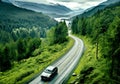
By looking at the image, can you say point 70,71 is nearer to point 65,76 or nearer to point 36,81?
point 65,76

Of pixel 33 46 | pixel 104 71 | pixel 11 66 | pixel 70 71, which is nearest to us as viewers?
pixel 104 71

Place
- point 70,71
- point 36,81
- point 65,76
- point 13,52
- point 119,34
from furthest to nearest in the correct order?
point 13,52, point 70,71, point 65,76, point 36,81, point 119,34

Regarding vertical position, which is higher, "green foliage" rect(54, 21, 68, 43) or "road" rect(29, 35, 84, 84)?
"green foliage" rect(54, 21, 68, 43)

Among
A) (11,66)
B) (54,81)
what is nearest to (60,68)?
(54,81)

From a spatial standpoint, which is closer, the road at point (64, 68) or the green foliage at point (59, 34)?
the road at point (64, 68)

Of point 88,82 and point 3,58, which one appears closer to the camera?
point 88,82

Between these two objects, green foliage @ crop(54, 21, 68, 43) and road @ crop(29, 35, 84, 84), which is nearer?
road @ crop(29, 35, 84, 84)

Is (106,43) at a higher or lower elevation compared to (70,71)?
higher

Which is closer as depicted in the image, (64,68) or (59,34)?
(64,68)

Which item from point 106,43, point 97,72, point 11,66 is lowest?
point 11,66

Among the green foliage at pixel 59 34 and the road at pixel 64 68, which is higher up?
the green foliage at pixel 59 34

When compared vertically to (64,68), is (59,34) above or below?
above

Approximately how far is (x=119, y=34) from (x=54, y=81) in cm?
2527

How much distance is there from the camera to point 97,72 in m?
48.0
